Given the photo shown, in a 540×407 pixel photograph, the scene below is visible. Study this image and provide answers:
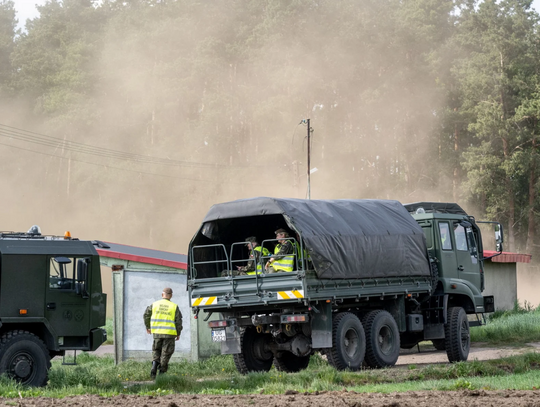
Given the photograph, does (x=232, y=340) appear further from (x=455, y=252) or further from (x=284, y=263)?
(x=455, y=252)

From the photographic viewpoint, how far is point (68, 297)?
12484mm

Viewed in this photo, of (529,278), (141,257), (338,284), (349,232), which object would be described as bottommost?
(338,284)

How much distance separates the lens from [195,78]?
71750mm

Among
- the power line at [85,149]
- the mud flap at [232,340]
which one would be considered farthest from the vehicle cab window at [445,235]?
the power line at [85,149]

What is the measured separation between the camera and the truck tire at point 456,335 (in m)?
15.9

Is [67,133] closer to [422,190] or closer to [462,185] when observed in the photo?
[422,190]

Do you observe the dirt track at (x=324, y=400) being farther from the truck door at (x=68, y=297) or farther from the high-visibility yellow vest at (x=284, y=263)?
the high-visibility yellow vest at (x=284, y=263)

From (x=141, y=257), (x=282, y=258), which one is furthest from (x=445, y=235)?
(x=141, y=257)

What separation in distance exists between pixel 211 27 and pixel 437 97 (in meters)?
24.9

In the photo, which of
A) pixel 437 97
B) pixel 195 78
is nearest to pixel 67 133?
pixel 195 78

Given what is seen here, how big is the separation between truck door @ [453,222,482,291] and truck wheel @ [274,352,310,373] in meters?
4.02

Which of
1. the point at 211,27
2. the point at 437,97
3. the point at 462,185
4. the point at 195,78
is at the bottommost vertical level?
the point at 462,185

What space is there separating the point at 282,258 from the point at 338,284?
115 centimetres

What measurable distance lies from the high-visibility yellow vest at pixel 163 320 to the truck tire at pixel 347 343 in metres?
2.74
